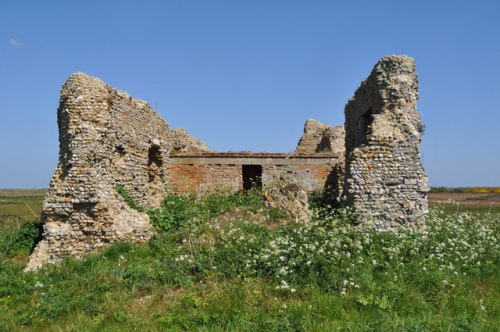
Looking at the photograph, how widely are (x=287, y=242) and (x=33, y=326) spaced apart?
4515 millimetres

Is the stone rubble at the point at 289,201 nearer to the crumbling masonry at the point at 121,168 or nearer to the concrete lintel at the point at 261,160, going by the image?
the crumbling masonry at the point at 121,168

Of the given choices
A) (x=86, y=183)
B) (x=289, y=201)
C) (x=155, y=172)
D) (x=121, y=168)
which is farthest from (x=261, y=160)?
(x=86, y=183)

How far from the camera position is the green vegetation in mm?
5727

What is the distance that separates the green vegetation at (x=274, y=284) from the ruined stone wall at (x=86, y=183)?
2.76ft

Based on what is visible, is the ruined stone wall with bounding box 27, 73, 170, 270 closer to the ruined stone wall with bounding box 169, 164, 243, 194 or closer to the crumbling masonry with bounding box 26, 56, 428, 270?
the crumbling masonry with bounding box 26, 56, 428, 270

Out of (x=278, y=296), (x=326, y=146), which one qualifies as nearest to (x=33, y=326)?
(x=278, y=296)

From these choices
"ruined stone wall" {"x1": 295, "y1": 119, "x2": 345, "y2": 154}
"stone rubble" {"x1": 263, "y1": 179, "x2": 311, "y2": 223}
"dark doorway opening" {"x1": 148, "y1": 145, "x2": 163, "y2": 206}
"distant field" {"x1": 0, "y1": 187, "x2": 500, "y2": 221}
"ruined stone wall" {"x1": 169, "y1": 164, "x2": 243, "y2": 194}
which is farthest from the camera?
"ruined stone wall" {"x1": 295, "y1": 119, "x2": 345, "y2": 154}

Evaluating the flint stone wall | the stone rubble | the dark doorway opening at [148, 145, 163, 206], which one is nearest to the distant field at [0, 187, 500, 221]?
the stone rubble

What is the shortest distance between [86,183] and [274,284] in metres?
6.12

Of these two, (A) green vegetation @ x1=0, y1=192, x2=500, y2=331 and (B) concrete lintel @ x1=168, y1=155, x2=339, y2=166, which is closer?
(A) green vegetation @ x1=0, y1=192, x2=500, y2=331

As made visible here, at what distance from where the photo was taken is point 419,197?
10.5 m

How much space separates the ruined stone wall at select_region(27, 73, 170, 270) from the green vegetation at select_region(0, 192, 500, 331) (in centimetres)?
84

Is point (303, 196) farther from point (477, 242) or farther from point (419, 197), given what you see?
point (477, 242)

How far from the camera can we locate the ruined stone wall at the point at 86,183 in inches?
400
